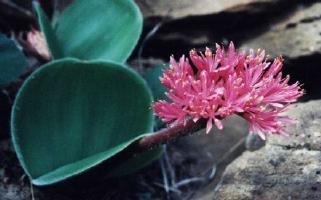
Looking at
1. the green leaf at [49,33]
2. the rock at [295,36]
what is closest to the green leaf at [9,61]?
the green leaf at [49,33]

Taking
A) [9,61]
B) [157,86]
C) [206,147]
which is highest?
[9,61]

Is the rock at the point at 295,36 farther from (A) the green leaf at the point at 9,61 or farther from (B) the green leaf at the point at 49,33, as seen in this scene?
(A) the green leaf at the point at 9,61

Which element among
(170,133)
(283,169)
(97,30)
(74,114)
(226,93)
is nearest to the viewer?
(226,93)

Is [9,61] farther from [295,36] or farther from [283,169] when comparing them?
[295,36]

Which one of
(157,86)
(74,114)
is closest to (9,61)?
(74,114)

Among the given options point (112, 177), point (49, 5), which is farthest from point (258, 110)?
point (49, 5)

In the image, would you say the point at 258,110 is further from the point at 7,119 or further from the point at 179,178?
the point at 7,119

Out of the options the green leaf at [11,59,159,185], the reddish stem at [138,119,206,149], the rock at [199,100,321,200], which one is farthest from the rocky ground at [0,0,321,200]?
the reddish stem at [138,119,206,149]
